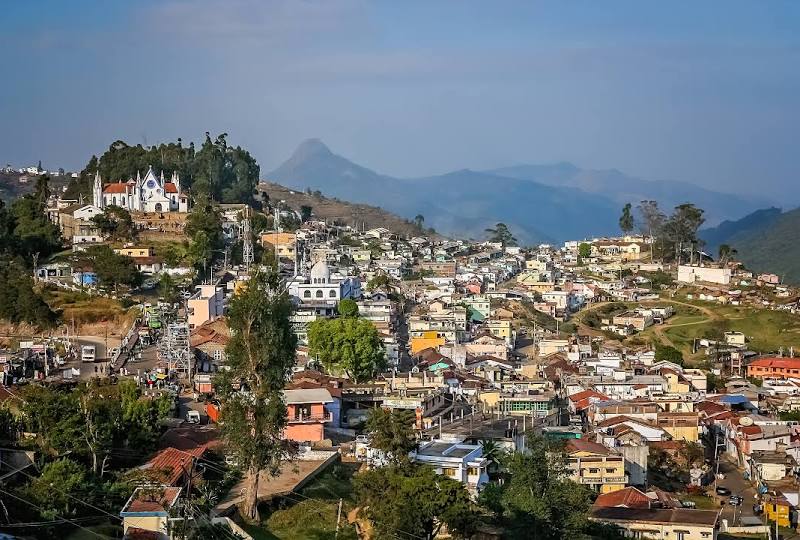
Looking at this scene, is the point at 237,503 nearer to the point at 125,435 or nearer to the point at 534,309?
the point at 125,435

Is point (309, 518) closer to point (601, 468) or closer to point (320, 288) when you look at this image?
point (601, 468)

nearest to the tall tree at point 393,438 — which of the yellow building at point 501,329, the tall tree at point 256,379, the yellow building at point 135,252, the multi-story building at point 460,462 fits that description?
the tall tree at point 256,379

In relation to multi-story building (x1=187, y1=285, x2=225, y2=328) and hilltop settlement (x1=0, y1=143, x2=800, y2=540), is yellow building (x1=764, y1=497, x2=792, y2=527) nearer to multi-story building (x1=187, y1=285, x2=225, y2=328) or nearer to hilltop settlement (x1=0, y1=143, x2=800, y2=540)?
hilltop settlement (x1=0, y1=143, x2=800, y2=540)

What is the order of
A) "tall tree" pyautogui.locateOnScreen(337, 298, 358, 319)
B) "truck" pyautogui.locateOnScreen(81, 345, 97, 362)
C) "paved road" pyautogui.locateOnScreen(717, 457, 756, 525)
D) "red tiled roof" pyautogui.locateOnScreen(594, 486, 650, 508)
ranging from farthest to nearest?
"tall tree" pyautogui.locateOnScreen(337, 298, 358, 319) < "truck" pyautogui.locateOnScreen(81, 345, 97, 362) < "paved road" pyautogui.locateOnScreen(717, 457, 756, 525) < "red tiled roof" pyautogui.locateOnScreen(594, 486, 650, 508)

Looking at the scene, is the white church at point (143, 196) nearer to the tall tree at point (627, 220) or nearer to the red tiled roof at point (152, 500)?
the tall tree at point (627, 220)

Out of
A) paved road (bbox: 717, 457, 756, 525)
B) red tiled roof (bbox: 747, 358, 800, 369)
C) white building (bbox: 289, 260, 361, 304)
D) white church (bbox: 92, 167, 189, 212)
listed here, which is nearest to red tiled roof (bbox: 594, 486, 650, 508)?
paved road (bbox: 717, 457, 756, 525)

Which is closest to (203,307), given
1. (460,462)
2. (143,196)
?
(143,196)

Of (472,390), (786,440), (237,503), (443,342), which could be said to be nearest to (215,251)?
(443,342)
